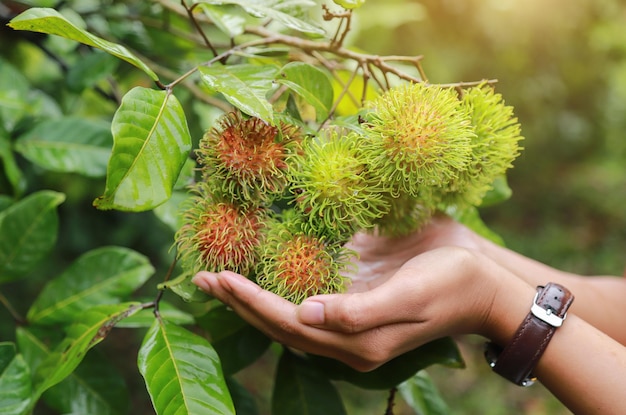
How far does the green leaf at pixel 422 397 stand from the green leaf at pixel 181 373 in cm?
41

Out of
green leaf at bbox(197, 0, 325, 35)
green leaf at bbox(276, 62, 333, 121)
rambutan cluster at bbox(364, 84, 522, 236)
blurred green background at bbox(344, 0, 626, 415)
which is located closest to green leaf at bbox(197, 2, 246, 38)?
green leaf at bbox(197, 0, 325, 35)

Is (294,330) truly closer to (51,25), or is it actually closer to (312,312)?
(312,312)

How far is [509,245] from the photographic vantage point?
4324 mm

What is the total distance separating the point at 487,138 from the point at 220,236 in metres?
0.40

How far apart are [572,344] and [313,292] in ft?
1.29

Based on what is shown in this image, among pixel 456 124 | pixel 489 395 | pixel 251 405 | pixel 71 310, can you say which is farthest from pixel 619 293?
pixel 489 395

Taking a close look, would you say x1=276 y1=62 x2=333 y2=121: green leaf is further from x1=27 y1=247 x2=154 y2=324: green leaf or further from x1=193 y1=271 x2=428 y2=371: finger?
x1=27 y1=247 x2=154 y2=324: green leaf

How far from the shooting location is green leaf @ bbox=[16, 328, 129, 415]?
3.14 feet

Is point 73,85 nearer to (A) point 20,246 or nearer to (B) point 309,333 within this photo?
(A) point 20,246

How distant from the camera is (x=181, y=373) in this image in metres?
0.75

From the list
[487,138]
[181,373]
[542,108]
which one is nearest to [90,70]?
[181,373]

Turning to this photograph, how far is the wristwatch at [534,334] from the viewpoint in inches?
32.7

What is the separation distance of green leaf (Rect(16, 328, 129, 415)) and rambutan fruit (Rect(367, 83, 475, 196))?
60 centimetres

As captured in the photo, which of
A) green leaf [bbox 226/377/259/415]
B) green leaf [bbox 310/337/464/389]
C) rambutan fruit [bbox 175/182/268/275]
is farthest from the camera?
green leaf [bbox 226/377/259/415]
